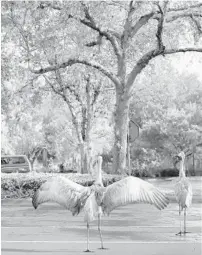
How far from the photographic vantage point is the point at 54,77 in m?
41.5

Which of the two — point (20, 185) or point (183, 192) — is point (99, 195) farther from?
point (20, 185)

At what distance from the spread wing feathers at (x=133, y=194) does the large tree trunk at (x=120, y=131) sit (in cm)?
1899

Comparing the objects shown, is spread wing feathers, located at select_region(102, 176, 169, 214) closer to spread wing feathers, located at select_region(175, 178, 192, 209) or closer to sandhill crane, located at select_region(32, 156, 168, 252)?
sandhill crane, located at select_region(32, 156, 168, 252)

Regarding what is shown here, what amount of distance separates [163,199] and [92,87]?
3454 cm

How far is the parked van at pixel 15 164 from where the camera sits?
117ft

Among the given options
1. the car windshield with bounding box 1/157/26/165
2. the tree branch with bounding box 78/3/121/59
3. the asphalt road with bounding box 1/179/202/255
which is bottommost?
the asphalt road with bounding box 1/179/202/255

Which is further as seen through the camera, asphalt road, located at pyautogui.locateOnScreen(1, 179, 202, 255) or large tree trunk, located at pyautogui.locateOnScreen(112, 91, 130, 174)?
large tree trunk, located at pyautogui.locateOnScreen(112, 91, 130, 174)

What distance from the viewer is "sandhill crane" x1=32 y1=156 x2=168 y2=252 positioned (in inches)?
331

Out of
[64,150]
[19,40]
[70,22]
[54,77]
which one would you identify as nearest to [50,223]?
[70,22]

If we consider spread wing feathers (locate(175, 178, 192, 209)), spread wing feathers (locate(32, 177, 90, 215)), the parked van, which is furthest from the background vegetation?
spread wing feathers (locate(32, 177, 90, 215))

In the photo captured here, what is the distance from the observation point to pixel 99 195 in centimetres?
874

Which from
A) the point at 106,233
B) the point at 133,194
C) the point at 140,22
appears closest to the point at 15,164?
the point at 140,22

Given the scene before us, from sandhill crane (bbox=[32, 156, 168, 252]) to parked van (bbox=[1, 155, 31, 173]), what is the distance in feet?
87.2

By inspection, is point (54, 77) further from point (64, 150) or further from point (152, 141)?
point (64, 150)
